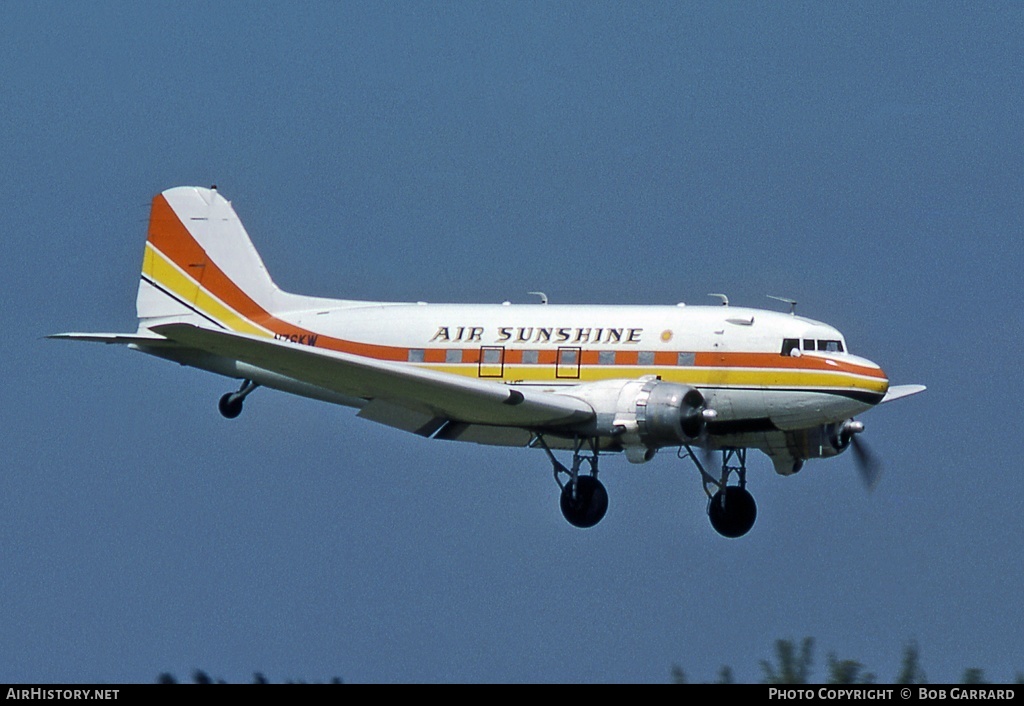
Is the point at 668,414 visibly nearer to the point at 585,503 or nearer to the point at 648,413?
the point at 648,413

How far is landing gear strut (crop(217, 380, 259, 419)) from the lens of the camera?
3850 cm

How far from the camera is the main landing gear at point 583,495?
3325cm

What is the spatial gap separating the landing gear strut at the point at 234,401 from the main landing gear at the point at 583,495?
7951 millimetres

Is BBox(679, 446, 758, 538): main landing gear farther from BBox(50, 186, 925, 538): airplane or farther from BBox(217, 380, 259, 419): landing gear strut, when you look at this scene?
BBox(217, 380, 259, 419): landing gear strut

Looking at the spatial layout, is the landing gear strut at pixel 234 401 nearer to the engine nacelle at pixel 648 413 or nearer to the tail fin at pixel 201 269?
the tail fin at pixel 201 269

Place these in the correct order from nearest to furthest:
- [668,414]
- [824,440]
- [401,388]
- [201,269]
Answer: [668,414] → [401,388] → [824,440] → [201,269]

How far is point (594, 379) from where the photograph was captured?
34.0 meters

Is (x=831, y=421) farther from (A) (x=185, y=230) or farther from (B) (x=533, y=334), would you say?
(A) (x=185, y=230)

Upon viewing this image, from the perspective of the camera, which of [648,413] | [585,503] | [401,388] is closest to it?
[648,413]

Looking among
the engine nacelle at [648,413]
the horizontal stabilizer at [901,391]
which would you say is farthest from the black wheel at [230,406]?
the horizontal stabilizer at [901,391]

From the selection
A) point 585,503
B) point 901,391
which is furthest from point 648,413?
point 901,391

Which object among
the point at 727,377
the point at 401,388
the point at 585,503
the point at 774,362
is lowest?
the point at 585,503

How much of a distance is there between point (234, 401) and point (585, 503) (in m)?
8.71
